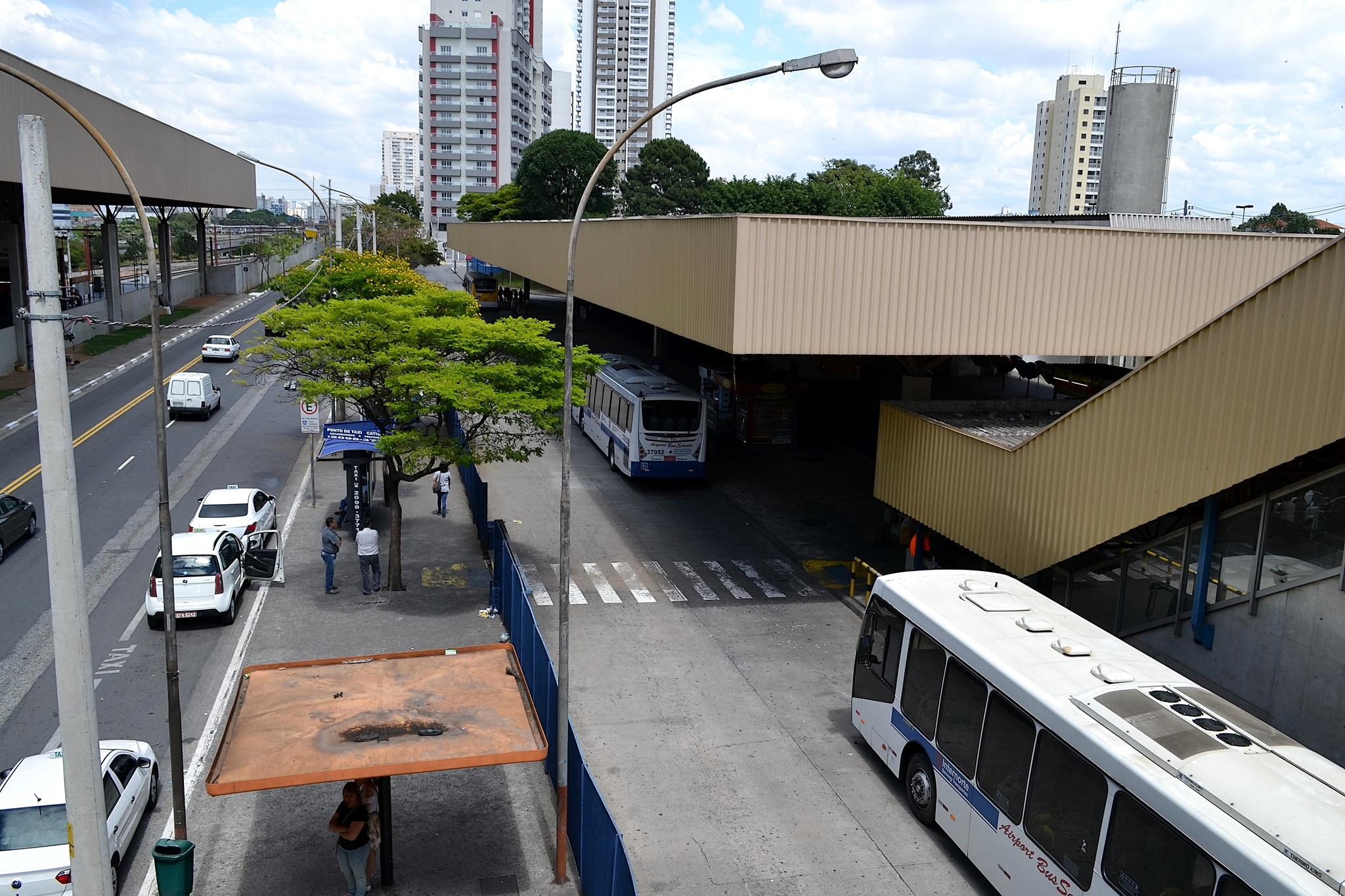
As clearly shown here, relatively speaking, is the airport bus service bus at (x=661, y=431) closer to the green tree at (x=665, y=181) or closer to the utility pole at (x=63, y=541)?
the utility pole at (x=63, y=541)

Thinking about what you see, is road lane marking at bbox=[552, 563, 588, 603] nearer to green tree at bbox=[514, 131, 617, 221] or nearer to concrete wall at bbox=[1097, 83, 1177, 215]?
concrete wall at bbox=[1097, 83, 1177, 215]

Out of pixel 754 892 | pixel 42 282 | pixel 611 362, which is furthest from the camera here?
pixel 611 362

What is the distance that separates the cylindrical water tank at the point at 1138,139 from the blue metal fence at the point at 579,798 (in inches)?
1324

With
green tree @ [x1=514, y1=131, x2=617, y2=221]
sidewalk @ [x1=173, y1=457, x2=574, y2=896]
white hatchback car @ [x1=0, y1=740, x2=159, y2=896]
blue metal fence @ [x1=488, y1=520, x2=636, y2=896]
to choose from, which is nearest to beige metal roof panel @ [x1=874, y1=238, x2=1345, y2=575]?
blue metal fence @ [x1=488, y1=520, x2=636, y2=896]

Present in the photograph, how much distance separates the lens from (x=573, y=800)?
39.4 feet

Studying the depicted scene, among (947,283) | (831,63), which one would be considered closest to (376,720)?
(831,63)

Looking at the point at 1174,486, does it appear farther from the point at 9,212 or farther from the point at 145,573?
the point at 9,212

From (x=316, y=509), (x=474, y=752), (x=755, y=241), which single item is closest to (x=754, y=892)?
(x=474, y=752)

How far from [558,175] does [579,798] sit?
325 feet

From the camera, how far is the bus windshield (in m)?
29.8

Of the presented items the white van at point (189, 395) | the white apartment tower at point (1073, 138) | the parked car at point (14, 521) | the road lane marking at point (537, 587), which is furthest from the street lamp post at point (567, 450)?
Answer: the white apartment tower at point (1073, 138)

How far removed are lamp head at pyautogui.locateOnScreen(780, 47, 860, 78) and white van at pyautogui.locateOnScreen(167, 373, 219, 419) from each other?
32863 millimetres

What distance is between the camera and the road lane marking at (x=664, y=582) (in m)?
21.8

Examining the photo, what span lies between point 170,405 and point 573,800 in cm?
3169
